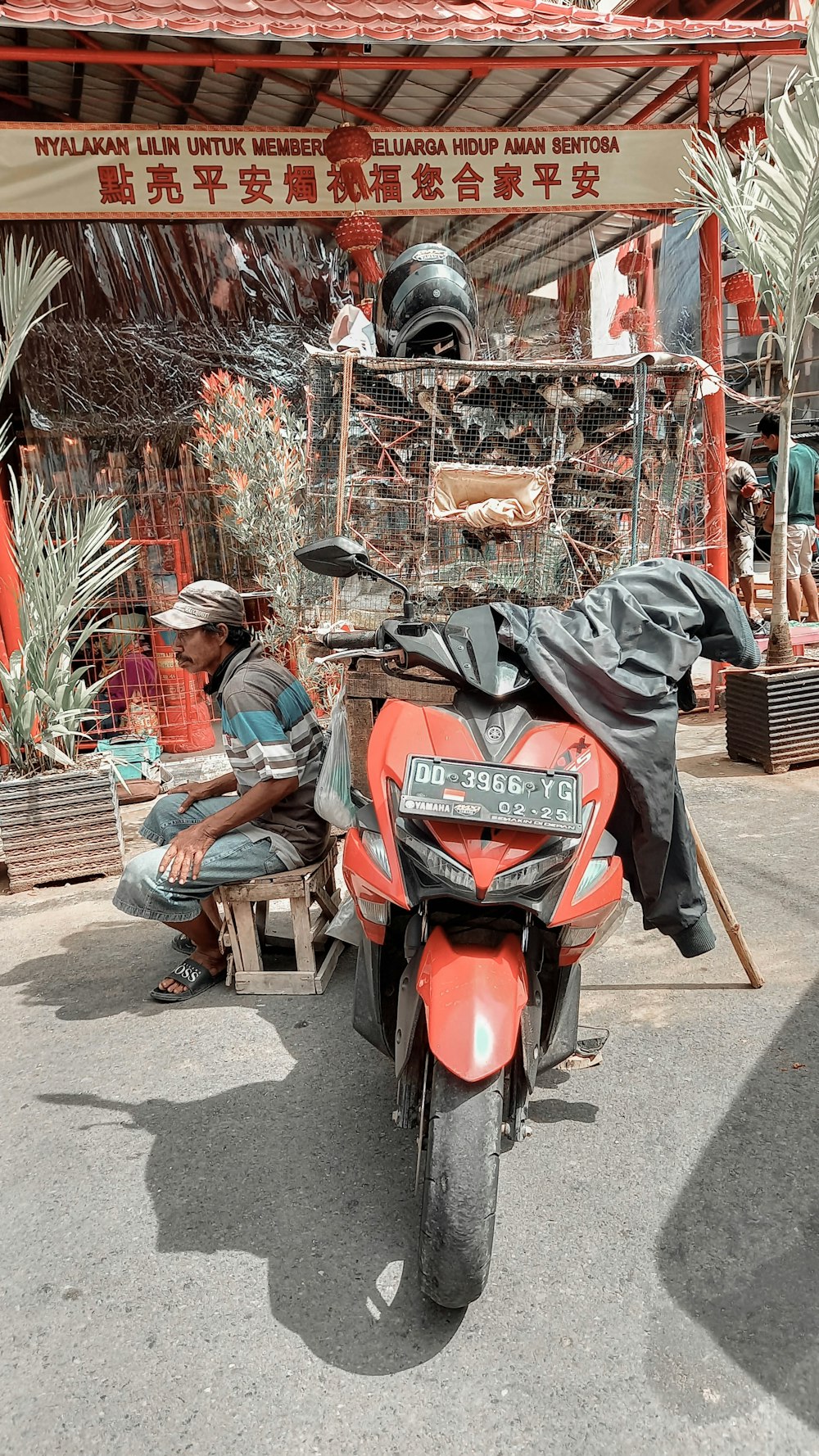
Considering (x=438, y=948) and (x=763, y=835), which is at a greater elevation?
(x=438, y=948)

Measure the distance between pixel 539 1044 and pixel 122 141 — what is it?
6.29m

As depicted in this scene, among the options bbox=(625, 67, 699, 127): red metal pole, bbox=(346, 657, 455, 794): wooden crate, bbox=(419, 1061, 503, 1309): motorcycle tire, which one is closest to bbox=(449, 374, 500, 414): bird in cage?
bbox=(346, 657, 455, 794): wooden crate

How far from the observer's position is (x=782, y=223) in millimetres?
4832

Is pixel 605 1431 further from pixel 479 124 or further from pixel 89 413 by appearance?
pixel 479 124

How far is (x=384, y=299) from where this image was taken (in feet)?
19.0

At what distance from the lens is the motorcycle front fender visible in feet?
5.54

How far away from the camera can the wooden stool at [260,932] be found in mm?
3082

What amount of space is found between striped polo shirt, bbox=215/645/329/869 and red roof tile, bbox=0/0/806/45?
13.2 feet

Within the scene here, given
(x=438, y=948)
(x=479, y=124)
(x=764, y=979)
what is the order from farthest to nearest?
(x=479, y=124)
(x=764, y=979)
(x=438, y=948)

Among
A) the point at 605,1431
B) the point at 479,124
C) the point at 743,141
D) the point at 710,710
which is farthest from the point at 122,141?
the point at 605,1431

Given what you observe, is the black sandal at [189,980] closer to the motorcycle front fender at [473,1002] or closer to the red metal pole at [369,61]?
the motorcycle front fender at [473,1002]

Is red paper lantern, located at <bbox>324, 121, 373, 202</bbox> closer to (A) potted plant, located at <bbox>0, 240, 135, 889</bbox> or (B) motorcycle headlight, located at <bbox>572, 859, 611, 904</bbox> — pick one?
(A) potted plant, located at <bbox>0, 240, 135, 889</bbox>

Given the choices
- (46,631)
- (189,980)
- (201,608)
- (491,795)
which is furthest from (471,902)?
(46,631)

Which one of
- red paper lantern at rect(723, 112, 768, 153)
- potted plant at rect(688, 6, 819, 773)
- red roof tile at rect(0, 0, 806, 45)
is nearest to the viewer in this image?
potted plant at rect(688, 6, 819, 773)
